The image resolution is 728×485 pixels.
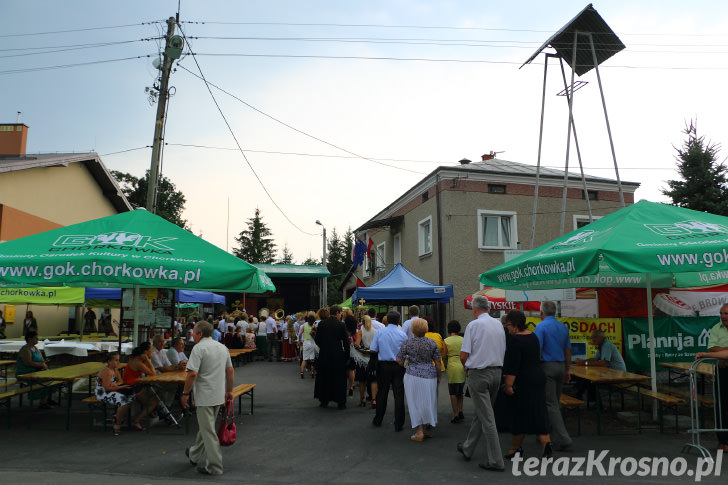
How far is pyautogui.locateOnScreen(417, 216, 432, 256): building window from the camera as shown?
72.5 ft

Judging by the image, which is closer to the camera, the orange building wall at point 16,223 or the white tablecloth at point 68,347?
the white tablecloth at point 68,347

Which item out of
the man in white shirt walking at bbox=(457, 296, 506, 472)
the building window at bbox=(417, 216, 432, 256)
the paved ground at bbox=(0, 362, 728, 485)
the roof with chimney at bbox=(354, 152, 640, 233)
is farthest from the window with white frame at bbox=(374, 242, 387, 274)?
the man in white shirt walking at bbox=(457, 296, 506, 472)

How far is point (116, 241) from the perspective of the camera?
755 centimetres

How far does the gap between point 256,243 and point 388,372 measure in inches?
2295

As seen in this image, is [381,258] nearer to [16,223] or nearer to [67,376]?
[16,223]

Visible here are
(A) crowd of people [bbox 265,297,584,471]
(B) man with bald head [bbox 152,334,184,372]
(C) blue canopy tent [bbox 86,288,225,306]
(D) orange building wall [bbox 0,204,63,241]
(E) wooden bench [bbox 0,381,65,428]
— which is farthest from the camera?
(C) blue canopy tent [bbox 86,288,225,306]

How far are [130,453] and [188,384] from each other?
1633 mm

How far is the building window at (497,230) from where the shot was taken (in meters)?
20.8

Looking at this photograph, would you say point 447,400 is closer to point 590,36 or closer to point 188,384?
point 188,384

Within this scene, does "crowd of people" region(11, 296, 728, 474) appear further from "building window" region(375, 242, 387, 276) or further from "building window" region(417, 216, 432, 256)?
"building window" region(375, 242, 387, 276)

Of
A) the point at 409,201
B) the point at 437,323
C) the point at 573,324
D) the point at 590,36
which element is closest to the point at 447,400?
the point at 573,324

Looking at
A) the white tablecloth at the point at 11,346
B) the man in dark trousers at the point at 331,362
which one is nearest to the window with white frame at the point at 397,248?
the man in dark trousers at the point at 331,362

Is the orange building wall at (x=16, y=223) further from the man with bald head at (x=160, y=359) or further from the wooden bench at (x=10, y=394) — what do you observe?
the man with bald head at (x=160, y=359)

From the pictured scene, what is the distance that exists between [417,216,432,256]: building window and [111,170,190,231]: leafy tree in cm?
2756
